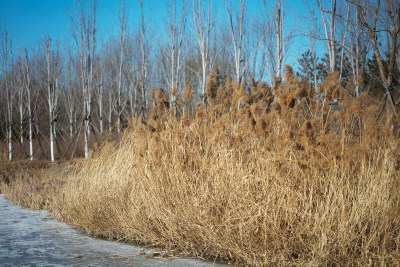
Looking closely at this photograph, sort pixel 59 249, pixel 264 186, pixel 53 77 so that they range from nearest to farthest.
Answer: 1. pixel 264 186
2. pixel 59 249
3. pixel 53 77

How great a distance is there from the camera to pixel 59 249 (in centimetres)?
342

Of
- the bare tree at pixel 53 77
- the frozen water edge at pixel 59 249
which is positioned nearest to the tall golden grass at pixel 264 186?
the frozen water edge at pixel 59 249

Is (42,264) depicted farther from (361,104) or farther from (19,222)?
(361,104)

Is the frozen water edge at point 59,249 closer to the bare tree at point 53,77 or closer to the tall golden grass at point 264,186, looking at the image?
the tall golden grass at point 264,186

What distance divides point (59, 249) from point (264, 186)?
6.82 ft

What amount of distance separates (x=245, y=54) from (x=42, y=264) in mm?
11527

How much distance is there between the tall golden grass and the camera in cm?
267

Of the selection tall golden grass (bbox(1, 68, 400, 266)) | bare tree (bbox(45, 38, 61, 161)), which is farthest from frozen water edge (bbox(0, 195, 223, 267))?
bare tree (bbox(45, 38, 61, 161))

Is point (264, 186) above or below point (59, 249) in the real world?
above

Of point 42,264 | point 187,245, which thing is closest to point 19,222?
point 42,264

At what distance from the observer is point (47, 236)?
3.96m

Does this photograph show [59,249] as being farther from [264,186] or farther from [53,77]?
[53,77]

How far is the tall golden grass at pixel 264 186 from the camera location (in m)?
2.67

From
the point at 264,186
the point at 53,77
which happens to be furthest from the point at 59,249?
the point at 53,77
